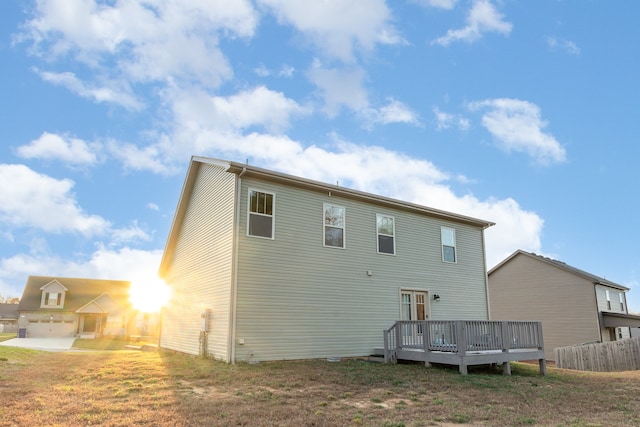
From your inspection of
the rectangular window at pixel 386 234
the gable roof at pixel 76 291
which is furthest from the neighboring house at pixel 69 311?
the rectangular window at pixel 386 234

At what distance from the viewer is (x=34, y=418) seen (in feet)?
19.0

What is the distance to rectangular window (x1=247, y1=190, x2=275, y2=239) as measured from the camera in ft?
40.5

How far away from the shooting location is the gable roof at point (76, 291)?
36.6 meters

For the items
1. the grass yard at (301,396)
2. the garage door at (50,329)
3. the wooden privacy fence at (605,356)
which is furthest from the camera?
the garage door at (50,329)

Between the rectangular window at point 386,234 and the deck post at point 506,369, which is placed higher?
the rectangular window at point 386,234

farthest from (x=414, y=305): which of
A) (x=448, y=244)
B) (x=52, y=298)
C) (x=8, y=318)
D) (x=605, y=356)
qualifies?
(x=8, y=318)

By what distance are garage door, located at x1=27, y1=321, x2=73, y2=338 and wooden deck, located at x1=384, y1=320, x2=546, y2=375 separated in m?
32.4

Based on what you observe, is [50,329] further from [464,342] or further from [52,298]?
[464,342]

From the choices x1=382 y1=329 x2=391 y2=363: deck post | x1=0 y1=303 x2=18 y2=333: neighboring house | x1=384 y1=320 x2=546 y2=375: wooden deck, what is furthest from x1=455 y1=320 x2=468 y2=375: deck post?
x1=0 y1=303 x2=18 y2=333: neighboring house

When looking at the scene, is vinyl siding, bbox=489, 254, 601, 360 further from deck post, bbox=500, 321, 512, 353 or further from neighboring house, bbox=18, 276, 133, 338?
neighboring house, bbox=18, 276, 133, 338

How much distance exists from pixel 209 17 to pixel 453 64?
7524 millimetres

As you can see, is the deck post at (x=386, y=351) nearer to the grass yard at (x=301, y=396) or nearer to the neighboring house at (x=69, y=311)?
the grass yard at (x=301, y=396)

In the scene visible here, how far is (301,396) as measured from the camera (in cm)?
757

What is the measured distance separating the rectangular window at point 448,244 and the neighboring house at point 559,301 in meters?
12.7
